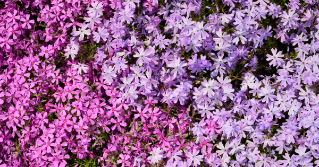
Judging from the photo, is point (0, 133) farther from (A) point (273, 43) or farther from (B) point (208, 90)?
(A) point (273, 43)

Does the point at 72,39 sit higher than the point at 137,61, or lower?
higher

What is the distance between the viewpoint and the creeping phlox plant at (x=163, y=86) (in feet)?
9.52

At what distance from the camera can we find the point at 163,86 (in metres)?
2.98

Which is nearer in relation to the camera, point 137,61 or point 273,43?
point 137,61

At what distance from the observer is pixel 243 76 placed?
121 inches

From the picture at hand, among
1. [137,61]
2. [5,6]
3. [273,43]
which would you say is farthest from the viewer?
[5,6]

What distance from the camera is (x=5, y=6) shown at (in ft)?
11.4

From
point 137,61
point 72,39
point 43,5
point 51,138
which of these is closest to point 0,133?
point 51,138

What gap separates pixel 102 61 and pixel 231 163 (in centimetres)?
193

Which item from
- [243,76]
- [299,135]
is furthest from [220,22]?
[299,135]

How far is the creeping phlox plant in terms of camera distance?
9.52ft

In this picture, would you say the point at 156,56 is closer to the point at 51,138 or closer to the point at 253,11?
the point at 253,11

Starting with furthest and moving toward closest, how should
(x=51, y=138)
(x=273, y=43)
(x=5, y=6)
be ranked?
1. (x=5, y=6)
2. (x=273, y=43)
3. (x=51, y=138)

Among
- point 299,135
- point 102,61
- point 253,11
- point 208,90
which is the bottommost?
point 299,135
